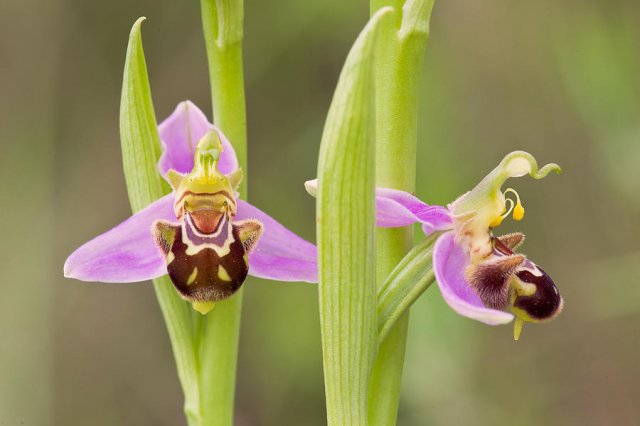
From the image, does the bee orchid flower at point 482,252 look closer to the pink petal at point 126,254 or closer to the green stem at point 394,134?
the green stem at point 394,134

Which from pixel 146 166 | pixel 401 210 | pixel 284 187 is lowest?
pixel 401 210

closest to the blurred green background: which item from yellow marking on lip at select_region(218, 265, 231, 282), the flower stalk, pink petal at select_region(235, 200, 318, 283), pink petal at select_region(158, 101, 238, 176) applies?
pink petal at select_region(158, 101, 238, 176)

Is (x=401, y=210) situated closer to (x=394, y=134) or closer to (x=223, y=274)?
(x=394, y=134)

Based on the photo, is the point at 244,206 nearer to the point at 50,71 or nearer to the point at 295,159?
the point at 295,159

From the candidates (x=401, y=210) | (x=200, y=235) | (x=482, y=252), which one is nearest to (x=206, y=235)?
(x=200, y=235)

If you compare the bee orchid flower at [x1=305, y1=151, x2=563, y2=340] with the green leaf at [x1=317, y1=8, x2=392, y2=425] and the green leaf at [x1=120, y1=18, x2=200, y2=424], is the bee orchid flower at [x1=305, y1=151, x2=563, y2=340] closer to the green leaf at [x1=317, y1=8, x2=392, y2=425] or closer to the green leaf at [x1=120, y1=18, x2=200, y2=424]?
the green leaf at [x1=317, y1=8, x2=392, y2=425]

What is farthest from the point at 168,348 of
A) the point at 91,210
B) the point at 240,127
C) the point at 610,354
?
the point at 240,127
